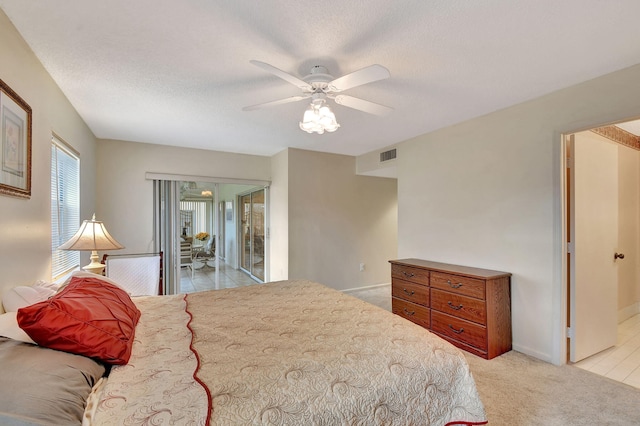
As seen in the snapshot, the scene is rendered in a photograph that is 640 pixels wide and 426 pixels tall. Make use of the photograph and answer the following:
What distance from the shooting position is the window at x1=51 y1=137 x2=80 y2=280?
99.3 inches

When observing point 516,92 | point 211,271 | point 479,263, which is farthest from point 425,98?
point 211,271

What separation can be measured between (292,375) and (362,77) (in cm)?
166

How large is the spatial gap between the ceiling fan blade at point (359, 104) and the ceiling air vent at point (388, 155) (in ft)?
7.29

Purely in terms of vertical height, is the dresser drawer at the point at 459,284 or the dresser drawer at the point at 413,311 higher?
the dresser drawer at the point at 459,284

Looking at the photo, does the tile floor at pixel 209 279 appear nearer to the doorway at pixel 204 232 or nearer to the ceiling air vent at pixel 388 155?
the doorway at pixel 204 232

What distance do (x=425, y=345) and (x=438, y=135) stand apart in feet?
9.69

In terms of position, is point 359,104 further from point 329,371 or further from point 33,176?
point 33,176

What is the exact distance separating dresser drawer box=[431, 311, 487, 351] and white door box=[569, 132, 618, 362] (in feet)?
2.55

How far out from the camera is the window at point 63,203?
8.28ft

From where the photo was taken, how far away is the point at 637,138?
13.0ft

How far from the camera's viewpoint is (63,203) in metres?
2.79

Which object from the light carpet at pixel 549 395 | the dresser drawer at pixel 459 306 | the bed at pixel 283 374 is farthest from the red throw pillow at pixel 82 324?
the dresser drawer at pixel 459 306

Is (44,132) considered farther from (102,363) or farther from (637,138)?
(637,138)

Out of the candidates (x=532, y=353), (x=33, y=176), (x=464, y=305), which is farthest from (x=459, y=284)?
(x=33, y=176)
